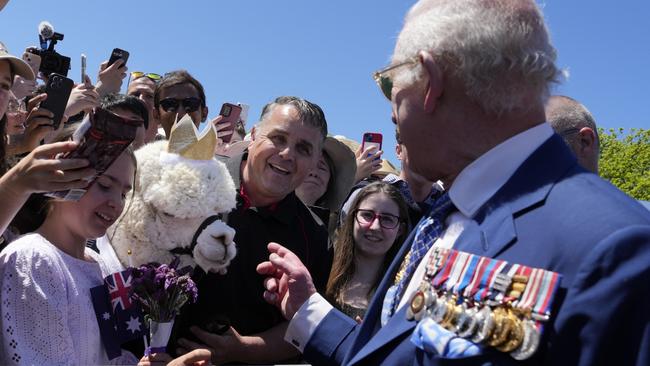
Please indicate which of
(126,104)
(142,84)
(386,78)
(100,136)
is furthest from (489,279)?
(142,84)

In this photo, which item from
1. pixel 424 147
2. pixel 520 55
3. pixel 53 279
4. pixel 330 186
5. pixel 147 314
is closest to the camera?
pixel 520 55

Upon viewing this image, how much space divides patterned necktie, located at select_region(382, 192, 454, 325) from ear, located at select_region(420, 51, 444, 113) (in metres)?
0.29

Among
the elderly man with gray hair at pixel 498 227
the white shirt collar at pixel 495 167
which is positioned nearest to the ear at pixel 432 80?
the elderly man with gray hair at pixel 498 227

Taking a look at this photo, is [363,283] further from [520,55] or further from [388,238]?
[520,55]

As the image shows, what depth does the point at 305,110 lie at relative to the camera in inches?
141

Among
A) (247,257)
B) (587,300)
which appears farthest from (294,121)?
(587,300)

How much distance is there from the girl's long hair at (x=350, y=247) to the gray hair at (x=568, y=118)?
4.27 feet

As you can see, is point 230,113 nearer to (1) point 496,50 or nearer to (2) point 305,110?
(2) point 305,110

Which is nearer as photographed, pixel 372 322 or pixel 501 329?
pixel 501 329

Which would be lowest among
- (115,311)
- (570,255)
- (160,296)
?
(115,311)

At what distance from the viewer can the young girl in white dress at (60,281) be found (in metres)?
2.35

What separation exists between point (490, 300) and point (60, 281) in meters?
1.75

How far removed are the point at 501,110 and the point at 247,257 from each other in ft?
6.26

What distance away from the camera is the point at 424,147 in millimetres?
1914
